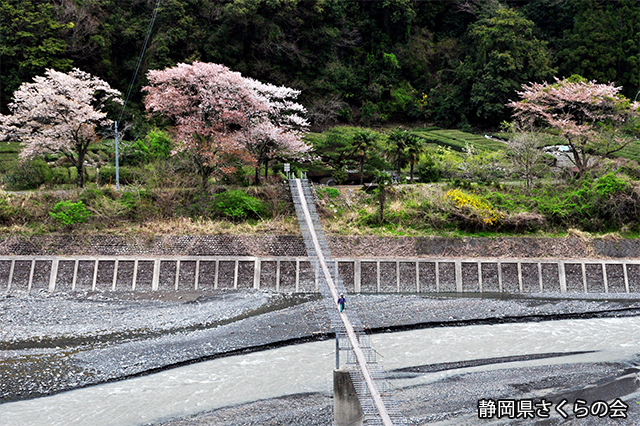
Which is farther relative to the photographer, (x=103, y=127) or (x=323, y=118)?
(x=323, y=118)

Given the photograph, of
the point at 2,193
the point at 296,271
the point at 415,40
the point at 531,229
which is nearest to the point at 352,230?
the point at 296,271

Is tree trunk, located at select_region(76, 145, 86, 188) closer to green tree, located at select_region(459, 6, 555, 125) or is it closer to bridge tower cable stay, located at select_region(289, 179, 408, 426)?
bridge tower cable stay, located at select_region(289, 179, 408, 426)

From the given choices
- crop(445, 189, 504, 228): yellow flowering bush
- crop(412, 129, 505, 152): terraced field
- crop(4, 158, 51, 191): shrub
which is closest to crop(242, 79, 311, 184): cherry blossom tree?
crop(445, 189, 504, 228): yellow flowering bush

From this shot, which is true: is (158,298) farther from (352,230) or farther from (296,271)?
(352,230)

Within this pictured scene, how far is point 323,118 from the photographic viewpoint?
44688 millimetres

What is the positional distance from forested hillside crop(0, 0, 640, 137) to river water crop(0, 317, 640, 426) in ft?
91.1

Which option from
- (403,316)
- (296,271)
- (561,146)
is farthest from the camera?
(561,146)

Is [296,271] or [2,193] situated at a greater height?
[2,193]

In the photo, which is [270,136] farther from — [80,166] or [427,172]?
[80,166]

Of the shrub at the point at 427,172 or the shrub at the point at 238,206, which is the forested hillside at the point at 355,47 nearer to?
Result: the shrub at the point at 427,172

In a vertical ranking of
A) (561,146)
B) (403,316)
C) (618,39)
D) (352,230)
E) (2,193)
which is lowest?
(403,316)

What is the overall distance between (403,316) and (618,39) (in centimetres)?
3888

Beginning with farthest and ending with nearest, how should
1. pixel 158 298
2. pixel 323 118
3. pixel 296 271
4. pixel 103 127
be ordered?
pixel 323 118 < pixel 103 127 < pixel 296 271 < pixel 158 298

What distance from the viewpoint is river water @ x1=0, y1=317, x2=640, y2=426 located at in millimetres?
13789
